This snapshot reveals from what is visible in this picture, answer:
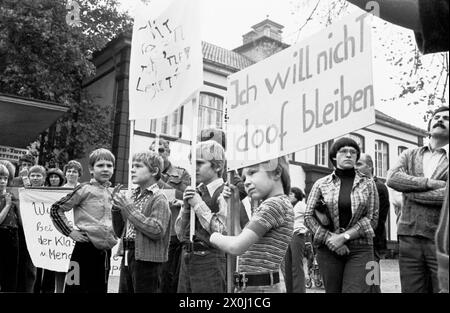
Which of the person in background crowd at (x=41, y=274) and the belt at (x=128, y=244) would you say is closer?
the belt at (x=128, y=244)

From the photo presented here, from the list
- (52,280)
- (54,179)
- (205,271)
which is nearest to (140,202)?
(205,271)

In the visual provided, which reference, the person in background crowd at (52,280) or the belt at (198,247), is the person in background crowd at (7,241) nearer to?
the person in background crowd at (52,280)

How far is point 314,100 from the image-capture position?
8.99 ft

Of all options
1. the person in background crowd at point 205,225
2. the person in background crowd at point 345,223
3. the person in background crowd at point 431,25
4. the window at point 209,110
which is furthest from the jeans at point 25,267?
the window at point 209,110

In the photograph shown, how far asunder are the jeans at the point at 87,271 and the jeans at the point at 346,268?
1.83 metres

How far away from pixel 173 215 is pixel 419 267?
2.70 metres

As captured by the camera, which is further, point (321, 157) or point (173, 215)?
point (321, 157)

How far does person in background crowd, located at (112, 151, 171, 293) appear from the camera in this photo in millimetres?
3869

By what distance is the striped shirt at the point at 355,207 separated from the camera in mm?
3886

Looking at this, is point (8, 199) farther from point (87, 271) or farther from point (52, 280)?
point (87, 271)

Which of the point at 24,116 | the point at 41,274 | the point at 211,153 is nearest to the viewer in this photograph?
the point at 211,153

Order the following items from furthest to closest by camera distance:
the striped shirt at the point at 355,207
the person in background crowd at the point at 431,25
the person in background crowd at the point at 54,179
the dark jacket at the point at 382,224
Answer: the person in background crowd at the point at 54,179, the dark jacket at the point at 382,224, the striped shirt at the point at 355,207, the person in background crowd at the point at 431,25

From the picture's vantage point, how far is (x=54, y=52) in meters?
17.1

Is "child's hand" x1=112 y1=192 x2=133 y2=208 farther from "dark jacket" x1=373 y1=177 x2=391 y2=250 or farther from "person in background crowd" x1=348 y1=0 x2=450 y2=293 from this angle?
"person in background crowd" x1=348 y1=0 x2=450 y2=293
